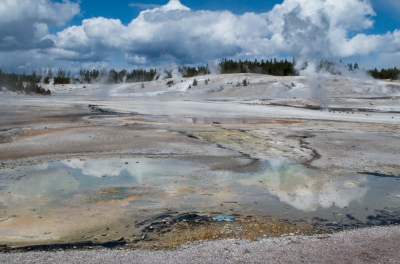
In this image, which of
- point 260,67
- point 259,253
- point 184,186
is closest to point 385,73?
point 260,67

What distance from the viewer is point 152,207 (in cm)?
668

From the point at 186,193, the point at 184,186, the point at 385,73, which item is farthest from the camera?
the point at 385,73

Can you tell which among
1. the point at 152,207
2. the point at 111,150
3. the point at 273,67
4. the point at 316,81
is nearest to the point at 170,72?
the point at 273,67

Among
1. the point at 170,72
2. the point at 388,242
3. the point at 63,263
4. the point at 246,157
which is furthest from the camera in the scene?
the point at 170,72

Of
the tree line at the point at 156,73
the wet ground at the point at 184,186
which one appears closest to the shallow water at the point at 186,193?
the wet ground at the point at 184,186

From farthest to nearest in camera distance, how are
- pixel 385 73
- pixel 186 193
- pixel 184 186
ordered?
pixel 385 73 → pixel 184 186 → pixel 186 193

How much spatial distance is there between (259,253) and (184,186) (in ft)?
11.3

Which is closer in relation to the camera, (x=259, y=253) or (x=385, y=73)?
(x=259, y=253)

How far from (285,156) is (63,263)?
310 inches

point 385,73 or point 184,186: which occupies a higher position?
point 385,73

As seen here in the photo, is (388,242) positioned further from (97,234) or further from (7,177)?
(7,177)

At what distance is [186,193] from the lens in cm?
754

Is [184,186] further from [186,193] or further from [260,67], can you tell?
[260,67]

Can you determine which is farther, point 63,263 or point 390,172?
point 390,172
